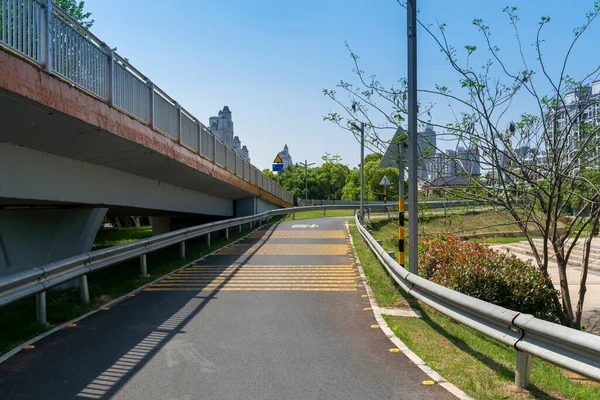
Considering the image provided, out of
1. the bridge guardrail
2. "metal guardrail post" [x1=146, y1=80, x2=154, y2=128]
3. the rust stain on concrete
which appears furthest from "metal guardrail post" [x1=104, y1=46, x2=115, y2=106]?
the bridge guardrail

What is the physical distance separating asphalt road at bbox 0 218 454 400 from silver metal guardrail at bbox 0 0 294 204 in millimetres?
3704

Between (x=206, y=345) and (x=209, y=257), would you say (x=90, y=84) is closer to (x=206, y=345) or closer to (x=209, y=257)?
(x=206, y=345)

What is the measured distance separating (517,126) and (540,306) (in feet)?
10.1

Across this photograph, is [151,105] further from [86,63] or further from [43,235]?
[43,235]

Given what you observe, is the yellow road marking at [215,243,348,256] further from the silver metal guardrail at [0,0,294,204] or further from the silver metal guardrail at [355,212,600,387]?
the silver metal guardrail at [355,212,600,387]

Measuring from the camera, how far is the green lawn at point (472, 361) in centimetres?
458

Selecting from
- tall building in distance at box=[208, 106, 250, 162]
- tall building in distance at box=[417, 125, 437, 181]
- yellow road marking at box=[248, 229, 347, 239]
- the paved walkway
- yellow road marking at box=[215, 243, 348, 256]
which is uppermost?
tall building in distance at box=[208, 106, 250, 162]

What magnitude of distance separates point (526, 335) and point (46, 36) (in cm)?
728

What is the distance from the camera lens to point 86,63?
9.41 metres

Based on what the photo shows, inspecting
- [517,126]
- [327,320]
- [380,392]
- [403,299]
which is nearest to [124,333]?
[327,320]

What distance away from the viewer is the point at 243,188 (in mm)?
23953

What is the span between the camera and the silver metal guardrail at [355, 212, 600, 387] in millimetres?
3738

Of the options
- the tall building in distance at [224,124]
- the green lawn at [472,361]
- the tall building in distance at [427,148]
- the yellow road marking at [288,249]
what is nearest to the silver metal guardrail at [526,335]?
the green lawn at [472,361]

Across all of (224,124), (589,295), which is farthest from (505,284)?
(224,124)
